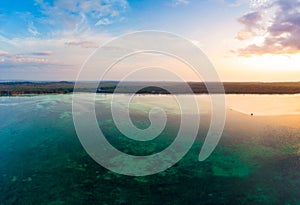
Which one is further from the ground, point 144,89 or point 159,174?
point 144,89

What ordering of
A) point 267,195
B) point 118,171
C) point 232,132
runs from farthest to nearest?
1. point 232,132
2. point 118,171
3. point 267,195

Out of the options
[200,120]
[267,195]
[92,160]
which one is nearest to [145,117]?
[200,120]

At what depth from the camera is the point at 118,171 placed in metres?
11.0

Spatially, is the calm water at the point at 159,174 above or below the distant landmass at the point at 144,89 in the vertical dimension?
below

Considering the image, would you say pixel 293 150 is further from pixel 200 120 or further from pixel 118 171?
pixel 118 171

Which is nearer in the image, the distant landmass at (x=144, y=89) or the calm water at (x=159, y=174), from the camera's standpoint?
the calm water at (x=159, y=174)

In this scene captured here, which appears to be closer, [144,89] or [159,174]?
[159,174]

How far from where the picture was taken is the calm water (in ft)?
28.3

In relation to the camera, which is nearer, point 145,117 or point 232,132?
point 232,132

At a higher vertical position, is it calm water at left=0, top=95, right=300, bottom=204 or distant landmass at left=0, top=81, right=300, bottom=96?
distant landmass at left=0, top=81, right=300, bottom=96

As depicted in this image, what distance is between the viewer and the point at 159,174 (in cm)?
1062

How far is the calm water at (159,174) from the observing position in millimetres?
8641

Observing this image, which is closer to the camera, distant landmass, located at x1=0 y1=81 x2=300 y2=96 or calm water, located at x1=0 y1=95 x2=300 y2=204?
calm water, located at x1=0 y1=95 x2=300 y2=204

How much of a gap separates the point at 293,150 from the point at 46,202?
49.7ft
